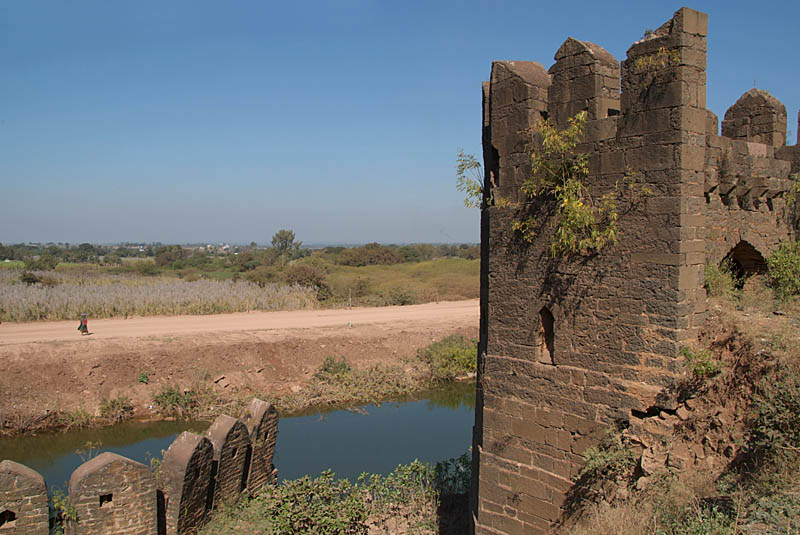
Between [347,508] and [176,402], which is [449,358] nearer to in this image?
[176,402]

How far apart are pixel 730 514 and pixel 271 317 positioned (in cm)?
2281

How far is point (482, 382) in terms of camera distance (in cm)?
664

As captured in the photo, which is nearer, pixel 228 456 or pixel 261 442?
pixel 228 456

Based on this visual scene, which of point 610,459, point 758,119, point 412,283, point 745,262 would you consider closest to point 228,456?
point 610,459

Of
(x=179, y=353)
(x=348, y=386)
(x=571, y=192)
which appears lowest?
(x=348, y=386)

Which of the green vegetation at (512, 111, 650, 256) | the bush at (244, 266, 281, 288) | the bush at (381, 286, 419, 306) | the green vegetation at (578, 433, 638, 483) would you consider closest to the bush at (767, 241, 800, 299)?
the green vegetation at (512, 111, 650, 256)

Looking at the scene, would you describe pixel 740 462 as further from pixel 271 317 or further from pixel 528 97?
pixel 271 317

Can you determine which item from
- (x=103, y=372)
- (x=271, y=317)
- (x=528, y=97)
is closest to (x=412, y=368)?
(x=271, y=317)

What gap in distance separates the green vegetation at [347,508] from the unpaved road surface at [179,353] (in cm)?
921

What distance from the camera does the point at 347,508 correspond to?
812cm

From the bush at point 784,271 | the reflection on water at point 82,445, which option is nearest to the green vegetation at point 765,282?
the bush at point 784,271

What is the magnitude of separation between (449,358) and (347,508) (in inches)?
504

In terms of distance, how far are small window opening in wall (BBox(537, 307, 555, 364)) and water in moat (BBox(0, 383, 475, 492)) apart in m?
7.92

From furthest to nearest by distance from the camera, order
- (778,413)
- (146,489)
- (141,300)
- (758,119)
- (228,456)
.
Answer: (141,300)
(228,456)
(758,119)
(146,489)
(778,413)
